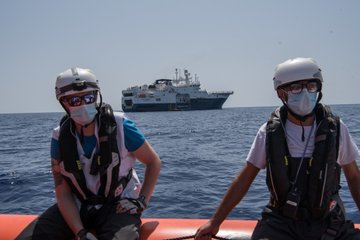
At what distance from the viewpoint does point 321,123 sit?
9.07ft

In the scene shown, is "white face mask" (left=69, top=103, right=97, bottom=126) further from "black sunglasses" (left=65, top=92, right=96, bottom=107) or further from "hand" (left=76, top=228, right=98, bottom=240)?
"hand" (left=76, top=228, right=98, bottom=240)

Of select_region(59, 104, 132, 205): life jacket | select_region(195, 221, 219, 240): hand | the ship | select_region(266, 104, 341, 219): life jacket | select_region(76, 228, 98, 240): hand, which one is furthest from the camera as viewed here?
the ship

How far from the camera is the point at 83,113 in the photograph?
306 centimetres

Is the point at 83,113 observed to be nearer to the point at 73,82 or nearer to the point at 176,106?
the point at 73,82

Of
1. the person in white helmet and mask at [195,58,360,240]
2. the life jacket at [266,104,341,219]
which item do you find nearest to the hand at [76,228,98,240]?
the person in white helmet and mask at [195,58,360,240]

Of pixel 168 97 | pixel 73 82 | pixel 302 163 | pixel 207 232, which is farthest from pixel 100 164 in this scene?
pixel 168 97

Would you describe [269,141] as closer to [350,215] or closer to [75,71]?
[75,71]

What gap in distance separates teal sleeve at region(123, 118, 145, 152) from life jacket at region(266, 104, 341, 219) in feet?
3.27

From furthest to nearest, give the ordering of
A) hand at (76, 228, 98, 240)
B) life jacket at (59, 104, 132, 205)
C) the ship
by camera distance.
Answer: the ship < life jacket at (59, 104, 132, 205) < hand at (76, 228, 98, 240)

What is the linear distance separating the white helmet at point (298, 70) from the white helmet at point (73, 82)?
144 centimetres

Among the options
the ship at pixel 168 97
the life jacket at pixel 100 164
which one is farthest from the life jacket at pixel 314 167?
the ship at pixel 168 97

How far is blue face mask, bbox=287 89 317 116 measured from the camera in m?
2.75

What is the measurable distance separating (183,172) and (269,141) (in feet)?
25.1

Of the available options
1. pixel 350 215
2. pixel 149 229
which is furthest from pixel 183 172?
pixel 149 229
